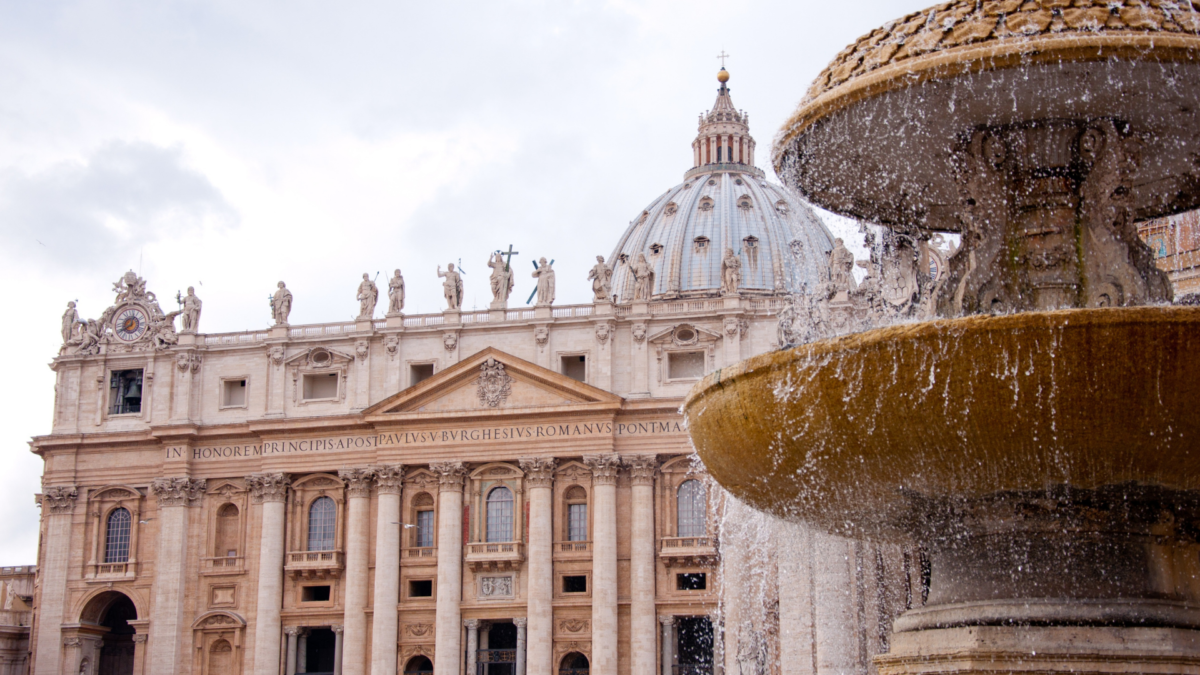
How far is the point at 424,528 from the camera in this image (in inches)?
1928

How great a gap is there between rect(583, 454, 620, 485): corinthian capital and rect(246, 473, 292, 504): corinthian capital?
34.7 feet

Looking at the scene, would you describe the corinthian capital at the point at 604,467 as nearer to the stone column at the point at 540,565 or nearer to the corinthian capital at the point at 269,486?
the stone column at the point at 540,565

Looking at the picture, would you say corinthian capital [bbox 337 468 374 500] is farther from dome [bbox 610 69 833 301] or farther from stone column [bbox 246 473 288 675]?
dome [bbox 610 69 833 301]

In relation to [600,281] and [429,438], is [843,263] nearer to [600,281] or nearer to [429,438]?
[600,281]

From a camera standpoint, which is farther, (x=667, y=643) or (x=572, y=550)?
(x=572, y=550)

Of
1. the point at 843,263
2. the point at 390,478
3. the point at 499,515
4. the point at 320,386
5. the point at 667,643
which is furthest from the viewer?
the point at 320,386

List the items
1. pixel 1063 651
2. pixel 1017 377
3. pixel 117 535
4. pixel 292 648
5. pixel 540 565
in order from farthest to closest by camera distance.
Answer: pixel 117 535
pixel 292 648
pixel 540 565
pixel 1063 651
pixel 1017 377

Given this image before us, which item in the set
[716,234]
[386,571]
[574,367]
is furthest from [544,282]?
[716,234]

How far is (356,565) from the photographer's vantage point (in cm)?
4812

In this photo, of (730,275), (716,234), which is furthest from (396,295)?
(716,234)

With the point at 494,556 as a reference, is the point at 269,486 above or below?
above

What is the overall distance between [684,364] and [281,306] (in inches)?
576

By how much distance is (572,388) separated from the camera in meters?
47.3

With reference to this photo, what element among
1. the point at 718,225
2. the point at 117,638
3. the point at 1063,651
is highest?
the point at 718,225
